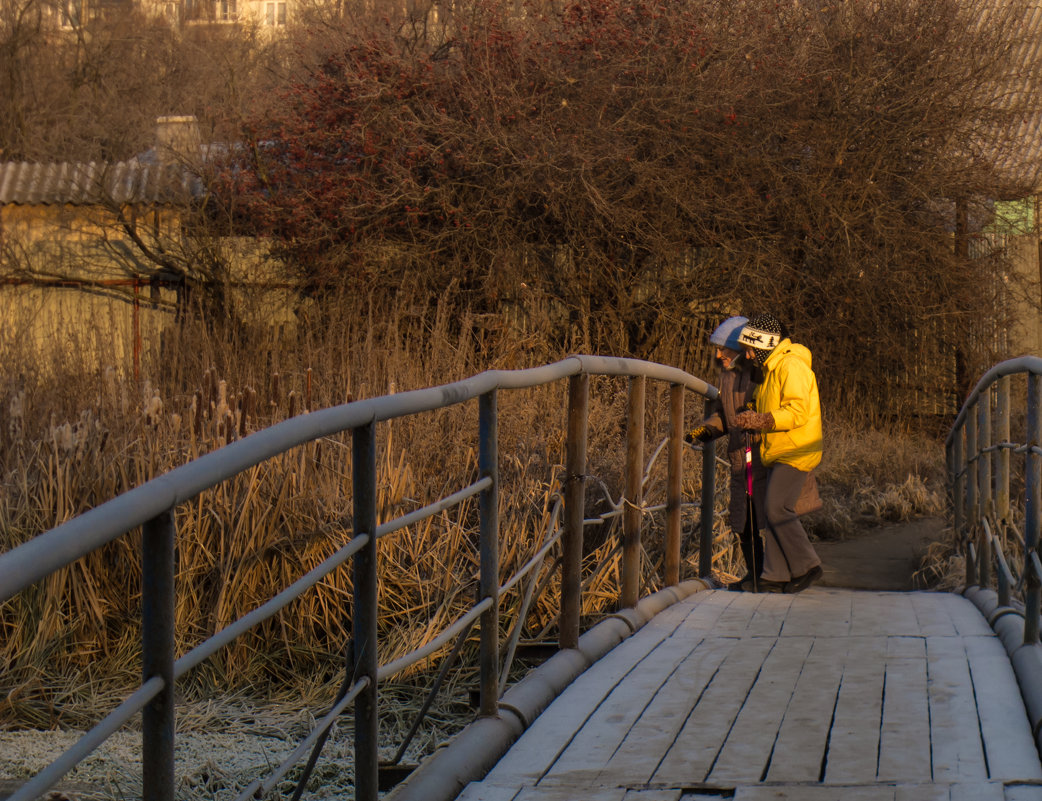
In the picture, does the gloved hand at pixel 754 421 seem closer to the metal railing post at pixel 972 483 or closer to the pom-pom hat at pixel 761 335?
the pom-pom hat at pixel 761 335

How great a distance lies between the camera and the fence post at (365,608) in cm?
251

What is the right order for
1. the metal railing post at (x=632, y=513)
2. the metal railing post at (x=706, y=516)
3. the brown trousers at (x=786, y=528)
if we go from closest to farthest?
the metal railing post at (x=632, y=513) < the metal railing post at (x=706, y=516) < the brown trousers at (x=786, y=528)

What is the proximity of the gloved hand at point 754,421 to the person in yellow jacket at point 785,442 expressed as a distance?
0.16 feet

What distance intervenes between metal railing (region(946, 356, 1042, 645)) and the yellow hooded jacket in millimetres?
797

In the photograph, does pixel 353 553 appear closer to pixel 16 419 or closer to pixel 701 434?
pixel 701 434

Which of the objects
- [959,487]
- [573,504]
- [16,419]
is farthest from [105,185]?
[573,504]

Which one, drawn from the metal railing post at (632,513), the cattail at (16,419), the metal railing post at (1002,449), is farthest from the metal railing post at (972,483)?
the cattail at (16,419)

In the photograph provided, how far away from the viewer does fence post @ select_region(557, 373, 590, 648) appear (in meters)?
4.16

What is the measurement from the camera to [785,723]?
3521 mm

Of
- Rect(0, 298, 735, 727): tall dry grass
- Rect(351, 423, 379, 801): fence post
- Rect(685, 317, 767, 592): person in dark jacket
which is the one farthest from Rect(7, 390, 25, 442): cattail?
Rect(351, 423, 379, 801): fence post

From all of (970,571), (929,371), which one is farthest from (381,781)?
(929,371)

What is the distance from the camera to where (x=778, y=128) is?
1303 centimetres

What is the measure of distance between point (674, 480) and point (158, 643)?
4.37 metres

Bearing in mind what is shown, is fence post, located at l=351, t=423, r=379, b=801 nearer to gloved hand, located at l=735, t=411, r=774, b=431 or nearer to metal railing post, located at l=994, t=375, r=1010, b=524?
metal railing post, located at l=994, t=375, r=1010, b=524
